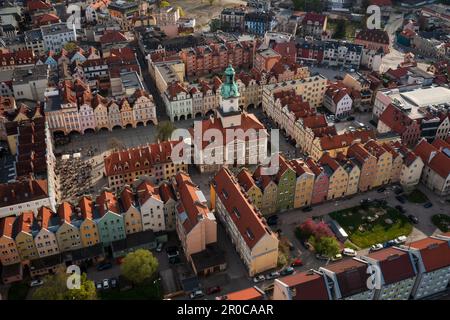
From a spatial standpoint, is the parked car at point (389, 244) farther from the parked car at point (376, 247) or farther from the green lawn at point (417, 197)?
the green lawn at point (417, 197)

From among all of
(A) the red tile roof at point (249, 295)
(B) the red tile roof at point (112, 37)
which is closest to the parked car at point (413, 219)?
(A) the red tile roof at point (249, 295)

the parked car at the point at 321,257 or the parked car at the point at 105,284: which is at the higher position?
the parked car at the point at 321,257

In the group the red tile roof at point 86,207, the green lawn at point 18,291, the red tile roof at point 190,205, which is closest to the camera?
the green lawn at point 18,291

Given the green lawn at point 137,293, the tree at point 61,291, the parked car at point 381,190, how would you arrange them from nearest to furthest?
the tree at point 61,291 < the green lawn at point 137,293 < the parked car at point 381,190

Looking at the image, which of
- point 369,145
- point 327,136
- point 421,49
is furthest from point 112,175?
point 421,49

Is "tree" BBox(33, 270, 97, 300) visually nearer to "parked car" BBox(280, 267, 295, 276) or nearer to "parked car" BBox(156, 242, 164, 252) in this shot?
"parked car" BBox(156, 242, 164, 252)

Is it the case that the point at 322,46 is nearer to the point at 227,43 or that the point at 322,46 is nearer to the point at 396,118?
the point at 227,43

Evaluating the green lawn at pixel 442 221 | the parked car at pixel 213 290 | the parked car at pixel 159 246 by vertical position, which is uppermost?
the green lawn at pixel 442 221
